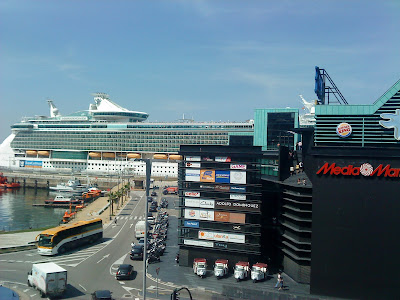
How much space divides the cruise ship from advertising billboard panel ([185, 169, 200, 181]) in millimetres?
77780

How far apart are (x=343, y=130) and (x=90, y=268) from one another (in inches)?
949

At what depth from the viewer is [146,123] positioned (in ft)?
409

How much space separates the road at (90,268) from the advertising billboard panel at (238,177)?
393 inches

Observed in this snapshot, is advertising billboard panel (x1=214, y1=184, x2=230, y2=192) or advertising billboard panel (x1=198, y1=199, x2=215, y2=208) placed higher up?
advertising billboard panel (x1=214, y1=184, x2=230, y2=192)

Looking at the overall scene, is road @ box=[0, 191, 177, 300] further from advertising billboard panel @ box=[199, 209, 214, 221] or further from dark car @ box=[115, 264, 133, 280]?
advertising billboard panel @ box=[199, 209, 214, 221]

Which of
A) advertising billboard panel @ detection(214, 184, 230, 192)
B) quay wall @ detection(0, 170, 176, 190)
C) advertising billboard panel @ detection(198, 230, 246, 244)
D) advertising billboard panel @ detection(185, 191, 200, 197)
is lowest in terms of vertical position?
quay wall @ detection(0, 170, 176, 190)

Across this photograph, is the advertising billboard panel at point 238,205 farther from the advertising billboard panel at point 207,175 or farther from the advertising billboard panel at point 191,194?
the advertising billboard panel at point 207,175

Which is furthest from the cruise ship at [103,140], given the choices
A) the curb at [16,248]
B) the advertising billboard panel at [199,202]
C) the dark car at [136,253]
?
the advertising billboard panel at [199,202]

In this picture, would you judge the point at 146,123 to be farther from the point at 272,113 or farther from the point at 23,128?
the point at 272,113

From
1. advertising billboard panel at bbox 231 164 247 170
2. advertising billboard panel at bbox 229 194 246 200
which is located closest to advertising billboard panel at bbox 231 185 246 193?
advertising billboard panel at bbox 229 194 246 200

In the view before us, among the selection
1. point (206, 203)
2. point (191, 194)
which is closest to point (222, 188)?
point (206, 203)

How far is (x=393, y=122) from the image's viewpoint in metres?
32.9

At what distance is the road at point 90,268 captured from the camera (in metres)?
29.2

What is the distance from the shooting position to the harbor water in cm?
6206
